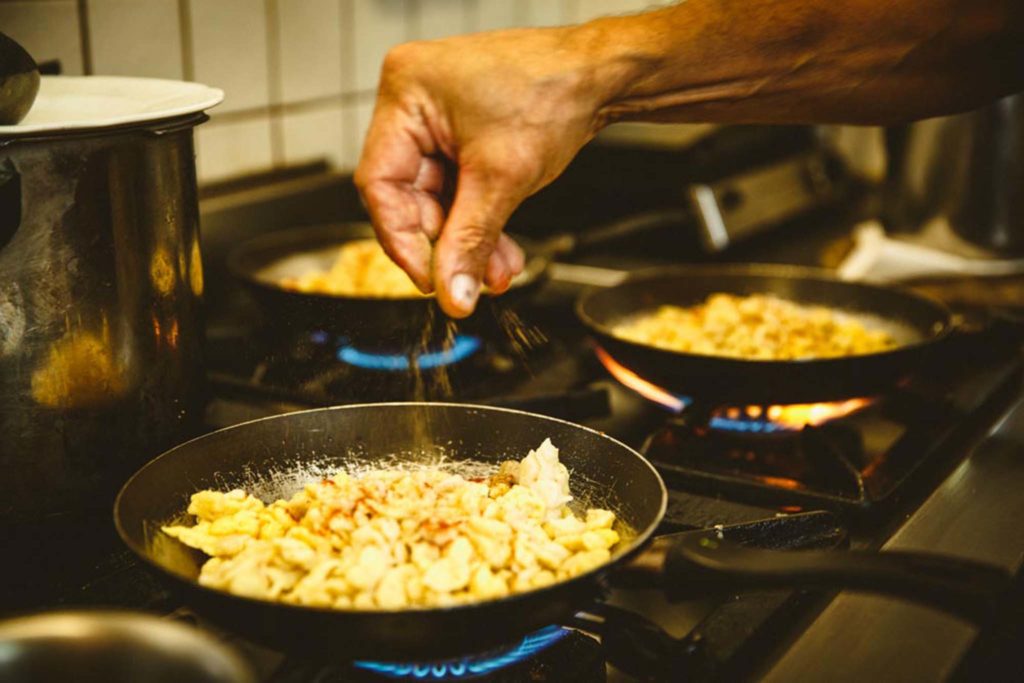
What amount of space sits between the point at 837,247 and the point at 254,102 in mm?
1288

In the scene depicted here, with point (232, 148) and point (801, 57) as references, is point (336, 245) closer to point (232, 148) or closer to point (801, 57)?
point (232, 148)

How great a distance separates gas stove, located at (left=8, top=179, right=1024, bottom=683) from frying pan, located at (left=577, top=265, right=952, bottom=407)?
1.5 inches

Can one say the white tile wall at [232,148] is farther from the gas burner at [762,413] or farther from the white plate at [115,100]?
the gas burner at [762,413]

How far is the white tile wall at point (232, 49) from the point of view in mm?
1666

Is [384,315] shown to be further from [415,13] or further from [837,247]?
[837,247]

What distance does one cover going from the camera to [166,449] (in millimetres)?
1026

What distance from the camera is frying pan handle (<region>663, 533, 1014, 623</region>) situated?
69 cm

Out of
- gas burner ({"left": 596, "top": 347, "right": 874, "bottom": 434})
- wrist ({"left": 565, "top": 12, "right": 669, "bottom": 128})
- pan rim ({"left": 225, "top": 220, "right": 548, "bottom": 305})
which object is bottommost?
gas burner ({"left": 596, "top": 347, "right": 874, "bottom": 434})

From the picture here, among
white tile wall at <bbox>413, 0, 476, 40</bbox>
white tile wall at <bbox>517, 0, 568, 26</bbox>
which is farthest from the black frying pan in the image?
white tile wall at <bbox>517, 0, 568, 26</bbox>

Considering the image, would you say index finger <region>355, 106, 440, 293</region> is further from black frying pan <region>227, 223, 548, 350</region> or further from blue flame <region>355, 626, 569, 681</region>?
blue flame <region>355, 626, 569, 681</region>

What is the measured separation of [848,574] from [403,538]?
343 millimetres

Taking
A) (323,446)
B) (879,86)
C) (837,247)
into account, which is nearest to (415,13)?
(837,247)

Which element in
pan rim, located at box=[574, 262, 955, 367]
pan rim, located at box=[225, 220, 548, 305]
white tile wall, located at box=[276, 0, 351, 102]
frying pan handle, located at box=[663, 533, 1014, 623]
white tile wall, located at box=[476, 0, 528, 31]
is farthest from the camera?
white tile wall, located at box=[476, 0, 528, 31]

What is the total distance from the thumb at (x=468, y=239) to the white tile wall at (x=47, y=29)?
2.27 ft
